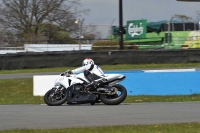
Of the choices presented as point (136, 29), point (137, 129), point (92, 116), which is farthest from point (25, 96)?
point (136, 29)

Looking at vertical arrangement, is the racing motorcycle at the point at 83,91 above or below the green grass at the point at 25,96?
above

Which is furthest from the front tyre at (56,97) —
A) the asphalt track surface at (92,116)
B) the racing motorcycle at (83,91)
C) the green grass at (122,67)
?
the green grass at (122,67)

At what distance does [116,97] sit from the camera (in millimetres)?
12344

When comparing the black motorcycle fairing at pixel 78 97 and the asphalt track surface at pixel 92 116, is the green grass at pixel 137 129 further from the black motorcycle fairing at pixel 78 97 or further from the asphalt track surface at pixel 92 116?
the black motorcycle fairing at pixel 78 97

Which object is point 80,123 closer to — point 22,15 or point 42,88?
point 42,88

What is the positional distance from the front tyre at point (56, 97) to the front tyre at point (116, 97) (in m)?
1.00

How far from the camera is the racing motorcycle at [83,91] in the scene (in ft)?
40.5

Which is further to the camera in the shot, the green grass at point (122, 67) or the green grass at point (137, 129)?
the green grass at point (122, 67)

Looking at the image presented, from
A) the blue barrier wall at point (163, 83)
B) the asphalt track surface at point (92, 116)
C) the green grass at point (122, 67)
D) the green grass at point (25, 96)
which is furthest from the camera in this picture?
the green grass at point (122, 67)

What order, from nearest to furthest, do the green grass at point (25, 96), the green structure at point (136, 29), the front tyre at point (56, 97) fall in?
the front tyre at point (56, 97) < the green grass at point (25, 96) < the green structure at point (136, 29)

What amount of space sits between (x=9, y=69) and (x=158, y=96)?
1067 centimetres

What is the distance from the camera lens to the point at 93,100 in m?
12.5

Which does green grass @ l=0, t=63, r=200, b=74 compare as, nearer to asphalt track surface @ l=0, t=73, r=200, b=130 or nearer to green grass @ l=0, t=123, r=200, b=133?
asphalt track surface @ l=0, t=73, r=200, b=130

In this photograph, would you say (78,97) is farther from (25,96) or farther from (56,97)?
(25,96)
